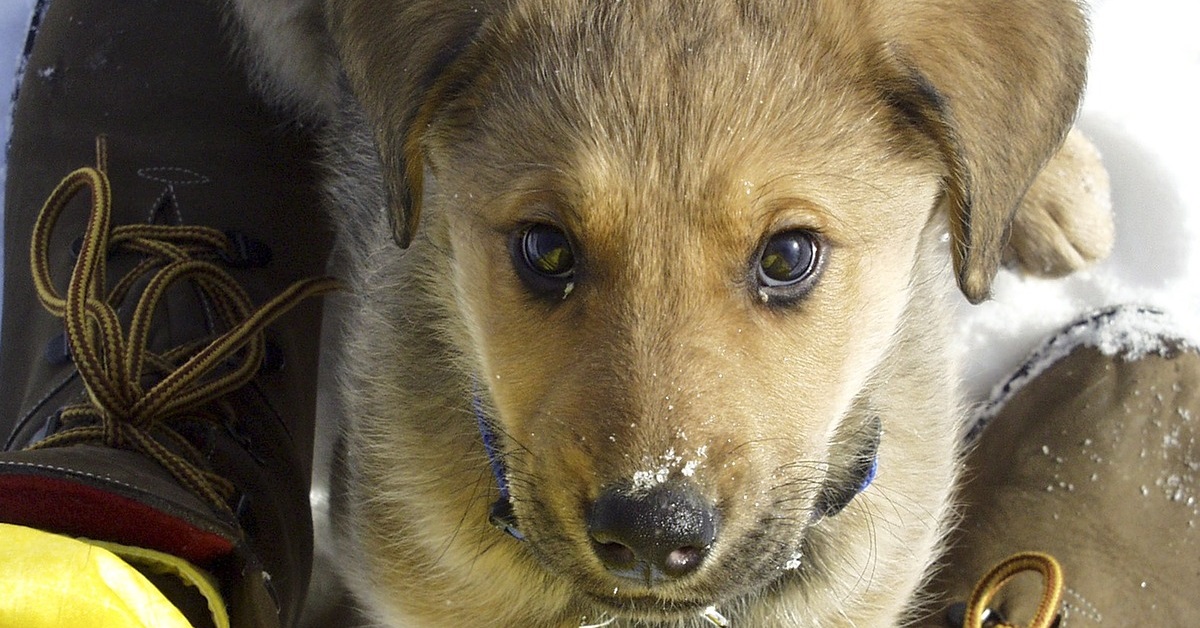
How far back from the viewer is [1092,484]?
2.73m

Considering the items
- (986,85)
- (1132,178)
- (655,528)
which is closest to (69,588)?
(655,528)

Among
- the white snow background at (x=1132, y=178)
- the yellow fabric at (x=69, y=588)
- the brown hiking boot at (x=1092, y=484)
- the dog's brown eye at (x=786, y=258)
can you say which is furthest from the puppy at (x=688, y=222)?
the white snow background at (x=1132, y=178)

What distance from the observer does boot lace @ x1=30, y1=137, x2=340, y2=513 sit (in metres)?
2.05

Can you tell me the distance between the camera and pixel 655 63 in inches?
59.3

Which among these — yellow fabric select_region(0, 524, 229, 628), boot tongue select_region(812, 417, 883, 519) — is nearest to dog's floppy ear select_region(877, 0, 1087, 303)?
boot tongue select_region(812, 417, 883, 519)

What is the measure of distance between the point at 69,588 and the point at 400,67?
2.68 feet

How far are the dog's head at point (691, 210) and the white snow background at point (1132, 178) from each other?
136 cm

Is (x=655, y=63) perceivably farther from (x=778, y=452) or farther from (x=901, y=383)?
(x=901, y=383)

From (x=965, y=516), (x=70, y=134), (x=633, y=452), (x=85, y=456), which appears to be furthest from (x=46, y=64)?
(x=965, y=516)

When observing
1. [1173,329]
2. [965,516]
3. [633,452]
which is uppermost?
[633,452]

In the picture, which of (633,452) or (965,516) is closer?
(633,452)

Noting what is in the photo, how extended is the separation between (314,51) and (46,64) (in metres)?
0.75

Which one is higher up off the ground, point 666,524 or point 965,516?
point 666,524

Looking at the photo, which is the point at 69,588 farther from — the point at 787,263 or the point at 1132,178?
the point at 1132,178
